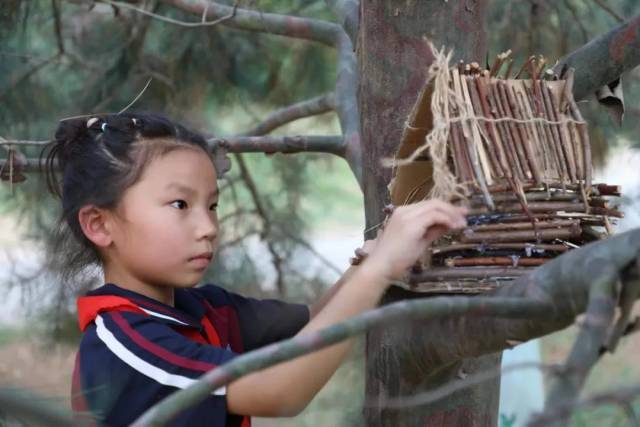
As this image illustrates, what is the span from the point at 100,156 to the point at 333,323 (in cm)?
58

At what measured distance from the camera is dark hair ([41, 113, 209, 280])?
1.70m

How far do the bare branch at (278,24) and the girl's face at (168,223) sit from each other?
1.18 meters

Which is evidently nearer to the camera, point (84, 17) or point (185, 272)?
point (185, 272)

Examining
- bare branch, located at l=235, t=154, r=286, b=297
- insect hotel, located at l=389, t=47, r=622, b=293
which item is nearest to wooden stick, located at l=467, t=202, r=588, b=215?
insect hotel, located at l=389, t=47, r=622, b=293

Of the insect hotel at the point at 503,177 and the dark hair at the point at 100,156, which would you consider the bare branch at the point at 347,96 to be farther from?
the insect hotel at the point at 503,177

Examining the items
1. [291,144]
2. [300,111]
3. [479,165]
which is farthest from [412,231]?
[300,111]

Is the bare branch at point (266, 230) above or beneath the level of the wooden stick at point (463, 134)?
above

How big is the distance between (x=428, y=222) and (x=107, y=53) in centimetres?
262

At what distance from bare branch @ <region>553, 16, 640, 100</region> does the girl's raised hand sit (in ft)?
2.18

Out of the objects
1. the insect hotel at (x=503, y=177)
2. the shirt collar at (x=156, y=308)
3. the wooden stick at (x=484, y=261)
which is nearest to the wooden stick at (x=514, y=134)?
the insect hotel at (x=503, y=177)

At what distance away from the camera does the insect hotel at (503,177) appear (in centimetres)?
136

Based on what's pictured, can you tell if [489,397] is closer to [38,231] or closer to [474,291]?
[474,291]

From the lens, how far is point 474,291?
4.62 feet

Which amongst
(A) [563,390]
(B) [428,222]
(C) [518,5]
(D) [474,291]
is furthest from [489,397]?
(C) [518,5]
